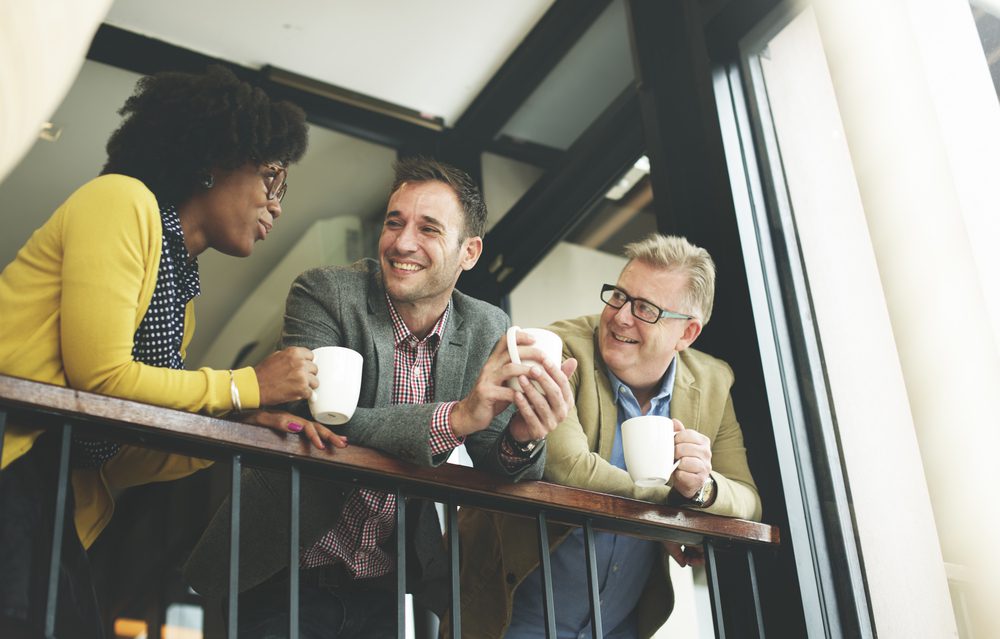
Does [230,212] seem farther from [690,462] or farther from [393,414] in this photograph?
[690,462]

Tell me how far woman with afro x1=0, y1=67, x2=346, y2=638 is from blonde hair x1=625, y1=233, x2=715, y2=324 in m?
0.94

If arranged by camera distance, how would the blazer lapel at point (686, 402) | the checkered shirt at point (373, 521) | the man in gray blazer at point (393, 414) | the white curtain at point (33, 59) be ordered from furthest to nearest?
the blazer lapel at point (686, 402) → the checkered shirt at point (373, 521) → the man in gray blazer at point (393, 414) → the white curtain at point (33, 59)

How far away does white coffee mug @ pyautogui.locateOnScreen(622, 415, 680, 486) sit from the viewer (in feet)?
5.52

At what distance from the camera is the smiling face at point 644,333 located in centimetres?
214

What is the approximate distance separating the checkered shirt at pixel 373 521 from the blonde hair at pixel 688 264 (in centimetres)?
64

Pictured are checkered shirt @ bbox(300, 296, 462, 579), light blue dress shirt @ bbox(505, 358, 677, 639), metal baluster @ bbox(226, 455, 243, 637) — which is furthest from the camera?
light blue dress shirt @ bbox(505, 358, 677, 639)

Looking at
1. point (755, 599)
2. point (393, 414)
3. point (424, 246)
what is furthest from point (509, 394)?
point (755, 599)

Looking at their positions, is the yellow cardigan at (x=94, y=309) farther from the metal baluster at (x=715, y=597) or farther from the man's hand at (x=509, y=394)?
the metal baluster at (x=715, y=597)

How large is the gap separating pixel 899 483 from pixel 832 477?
0.60 feet

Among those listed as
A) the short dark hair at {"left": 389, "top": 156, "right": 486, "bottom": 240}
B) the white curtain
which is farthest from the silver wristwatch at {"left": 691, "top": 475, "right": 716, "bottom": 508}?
the white curtain

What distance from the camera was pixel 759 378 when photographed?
91.0 inches

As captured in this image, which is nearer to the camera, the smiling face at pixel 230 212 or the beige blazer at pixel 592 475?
the smiling face at pixel 230 212

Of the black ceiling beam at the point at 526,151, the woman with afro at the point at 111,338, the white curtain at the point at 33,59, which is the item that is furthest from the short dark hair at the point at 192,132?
the black ceiling beam at the point at 526,151

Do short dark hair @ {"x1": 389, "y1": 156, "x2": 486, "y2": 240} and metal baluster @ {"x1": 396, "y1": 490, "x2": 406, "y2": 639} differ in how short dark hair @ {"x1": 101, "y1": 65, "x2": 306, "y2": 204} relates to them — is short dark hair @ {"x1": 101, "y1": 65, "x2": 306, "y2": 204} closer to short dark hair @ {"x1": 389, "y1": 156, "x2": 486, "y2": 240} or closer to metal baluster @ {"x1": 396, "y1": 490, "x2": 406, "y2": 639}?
short dark hair @ {"x1": 389, "y1": 156, "x2": 486, "y2": 240}
